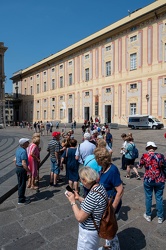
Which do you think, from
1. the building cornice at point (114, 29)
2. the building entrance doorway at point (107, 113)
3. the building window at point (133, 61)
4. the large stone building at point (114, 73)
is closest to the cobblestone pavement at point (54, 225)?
the large stone building at point (114, 73)

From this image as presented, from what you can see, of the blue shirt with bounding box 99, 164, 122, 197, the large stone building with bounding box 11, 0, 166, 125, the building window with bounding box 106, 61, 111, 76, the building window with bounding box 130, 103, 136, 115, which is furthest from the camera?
the building window with bounding box 106, 61, 111, 76

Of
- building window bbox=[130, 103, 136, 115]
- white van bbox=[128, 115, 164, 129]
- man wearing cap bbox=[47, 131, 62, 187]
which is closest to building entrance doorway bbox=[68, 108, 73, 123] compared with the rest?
building window bbox=[130, 103, 136, 115]

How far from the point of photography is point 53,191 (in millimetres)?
5516

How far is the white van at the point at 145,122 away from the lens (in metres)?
25.7

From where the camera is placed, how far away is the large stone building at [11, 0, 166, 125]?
89.3 ft

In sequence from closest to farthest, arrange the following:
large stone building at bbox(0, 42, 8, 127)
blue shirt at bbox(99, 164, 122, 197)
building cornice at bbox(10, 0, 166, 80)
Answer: blue shirt at bbox(99, 164, 122, 197), building cornice at bbox(10, 0, 166, 80), large stone building at bbox(0, 42, 8, 127)

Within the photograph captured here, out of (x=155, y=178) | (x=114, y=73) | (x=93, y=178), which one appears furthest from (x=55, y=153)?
(x=114, y=73)

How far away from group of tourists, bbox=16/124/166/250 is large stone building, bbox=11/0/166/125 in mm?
15514

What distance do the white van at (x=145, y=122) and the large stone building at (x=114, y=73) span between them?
4.50 ft

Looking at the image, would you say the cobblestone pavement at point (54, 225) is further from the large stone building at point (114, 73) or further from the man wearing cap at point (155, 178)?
the large stone building at point (114, 73)

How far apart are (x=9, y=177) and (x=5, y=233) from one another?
3104 millimetres

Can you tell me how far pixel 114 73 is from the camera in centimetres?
3269

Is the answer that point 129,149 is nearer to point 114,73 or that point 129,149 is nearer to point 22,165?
point 22,165

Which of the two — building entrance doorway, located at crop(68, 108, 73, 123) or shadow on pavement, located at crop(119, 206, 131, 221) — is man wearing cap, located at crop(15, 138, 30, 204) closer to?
shadow on pavement, located at crop(119, 206, 131, 221)
